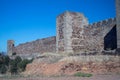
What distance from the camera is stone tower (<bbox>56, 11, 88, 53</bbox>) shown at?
2408 cm

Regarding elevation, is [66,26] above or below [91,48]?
above

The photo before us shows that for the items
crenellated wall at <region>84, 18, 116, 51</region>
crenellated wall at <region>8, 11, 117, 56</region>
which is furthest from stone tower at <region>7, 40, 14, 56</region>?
crenellated wall at <region>84, 18, 116, 51</region>

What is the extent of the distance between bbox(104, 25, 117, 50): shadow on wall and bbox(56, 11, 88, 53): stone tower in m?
3.91

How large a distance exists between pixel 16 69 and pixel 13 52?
1669 centimetres

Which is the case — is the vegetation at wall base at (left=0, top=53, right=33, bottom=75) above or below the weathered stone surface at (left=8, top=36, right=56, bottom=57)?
below

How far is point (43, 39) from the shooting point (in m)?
32.1

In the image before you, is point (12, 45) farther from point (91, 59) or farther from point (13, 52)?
point (91, 59)

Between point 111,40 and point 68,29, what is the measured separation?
544cm

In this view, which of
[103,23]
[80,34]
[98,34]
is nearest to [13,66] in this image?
[80,34]

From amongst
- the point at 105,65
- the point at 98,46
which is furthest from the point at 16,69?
the point at 105,65

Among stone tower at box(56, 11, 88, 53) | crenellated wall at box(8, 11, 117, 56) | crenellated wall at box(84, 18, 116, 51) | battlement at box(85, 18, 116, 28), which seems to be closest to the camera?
battlement at box(85, 18, 116, 28)

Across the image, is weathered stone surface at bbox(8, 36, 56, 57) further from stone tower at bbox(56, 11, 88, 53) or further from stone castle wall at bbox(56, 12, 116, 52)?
stone castle wall at bbox(56, 12, 116, 52)

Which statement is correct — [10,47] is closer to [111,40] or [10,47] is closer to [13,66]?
[13,66]

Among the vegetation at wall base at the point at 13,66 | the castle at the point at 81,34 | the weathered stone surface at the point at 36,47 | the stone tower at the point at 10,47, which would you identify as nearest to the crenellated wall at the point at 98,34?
the castle at the point at 81,34
